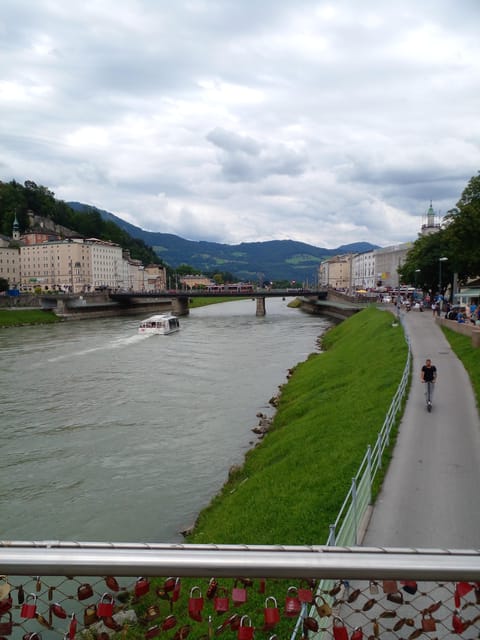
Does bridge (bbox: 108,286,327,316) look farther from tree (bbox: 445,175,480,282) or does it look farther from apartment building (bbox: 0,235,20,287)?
tree (bbox: 445,175,480,282)

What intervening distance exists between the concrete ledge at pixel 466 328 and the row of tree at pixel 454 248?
475 centimetres

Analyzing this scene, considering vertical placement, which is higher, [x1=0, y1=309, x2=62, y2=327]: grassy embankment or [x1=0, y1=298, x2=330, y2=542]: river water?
[x1=0, y1=309, x2=62, y2=327]: grassy embankment

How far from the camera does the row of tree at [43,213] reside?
5881 inches

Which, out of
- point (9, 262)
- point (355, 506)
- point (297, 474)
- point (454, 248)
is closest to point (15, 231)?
point (9, 262)

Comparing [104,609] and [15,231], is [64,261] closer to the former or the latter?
[15,231]

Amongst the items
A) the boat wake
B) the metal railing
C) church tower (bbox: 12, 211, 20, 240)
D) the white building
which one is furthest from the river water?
the white building

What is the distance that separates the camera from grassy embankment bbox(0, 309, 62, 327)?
7356 centimetres

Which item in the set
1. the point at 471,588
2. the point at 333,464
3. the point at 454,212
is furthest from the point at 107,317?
the point at 471,588

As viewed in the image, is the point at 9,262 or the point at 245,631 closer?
the point at 245,631

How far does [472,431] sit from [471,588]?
11.8 m

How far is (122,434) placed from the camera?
20078 millimetres

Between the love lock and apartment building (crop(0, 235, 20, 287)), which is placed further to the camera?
apartment building (crop(0, 235, 20, 287))

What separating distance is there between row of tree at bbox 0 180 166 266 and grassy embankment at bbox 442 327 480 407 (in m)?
143

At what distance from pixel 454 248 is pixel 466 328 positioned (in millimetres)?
11361
